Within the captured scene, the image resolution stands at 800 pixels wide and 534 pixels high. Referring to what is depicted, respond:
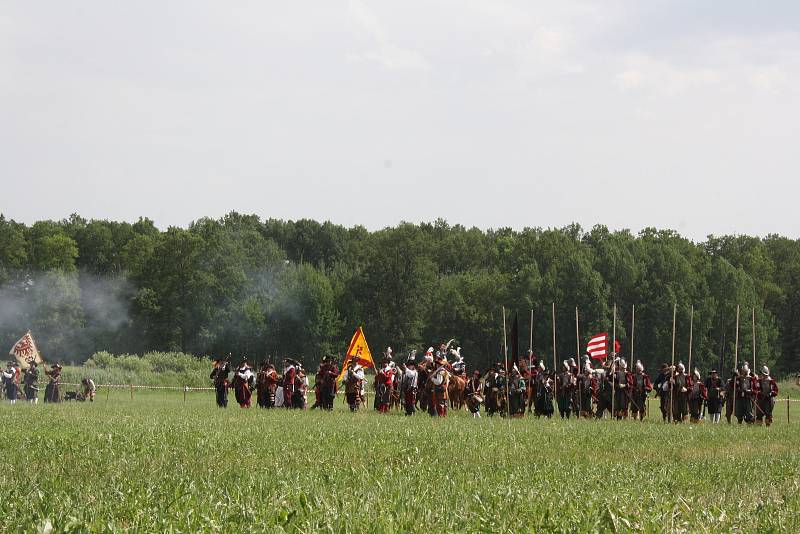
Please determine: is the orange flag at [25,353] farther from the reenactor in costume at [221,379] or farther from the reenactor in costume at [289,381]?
the reenactor in costume at [289,381]

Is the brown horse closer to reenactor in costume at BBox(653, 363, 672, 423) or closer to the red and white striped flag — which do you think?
the red and white striped flag

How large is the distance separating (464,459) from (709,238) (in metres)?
112

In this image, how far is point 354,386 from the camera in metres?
37.5

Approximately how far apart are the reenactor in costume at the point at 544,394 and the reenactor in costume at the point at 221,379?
10725 millimetres

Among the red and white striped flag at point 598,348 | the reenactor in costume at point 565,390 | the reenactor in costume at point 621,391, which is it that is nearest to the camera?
the reenactor in costume at point 621,391

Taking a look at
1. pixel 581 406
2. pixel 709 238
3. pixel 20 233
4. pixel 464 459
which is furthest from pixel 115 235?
pixel 464 459

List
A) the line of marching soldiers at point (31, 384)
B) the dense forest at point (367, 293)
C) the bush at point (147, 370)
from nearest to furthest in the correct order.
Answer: the line of marching soldiers at point (31, 384)
the bush at point (147, 370)
the dense forest at point (367, 293)

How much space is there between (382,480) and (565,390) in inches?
980

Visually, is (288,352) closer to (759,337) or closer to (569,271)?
(569,271)

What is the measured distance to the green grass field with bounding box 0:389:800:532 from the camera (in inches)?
366

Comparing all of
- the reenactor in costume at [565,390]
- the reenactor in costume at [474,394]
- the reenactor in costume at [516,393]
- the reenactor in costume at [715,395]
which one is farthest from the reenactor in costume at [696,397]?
the reenactor in costume at [474,394]

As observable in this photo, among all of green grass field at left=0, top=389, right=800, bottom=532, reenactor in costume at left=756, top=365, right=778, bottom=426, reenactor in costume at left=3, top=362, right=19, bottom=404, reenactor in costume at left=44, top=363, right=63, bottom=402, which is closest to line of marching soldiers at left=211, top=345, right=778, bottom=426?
reenactor in costume at left=756, top=365, right=778, bottom=426

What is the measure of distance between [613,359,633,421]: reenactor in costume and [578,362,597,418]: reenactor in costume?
73cm

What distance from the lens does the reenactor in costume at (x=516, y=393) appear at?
36656mm
